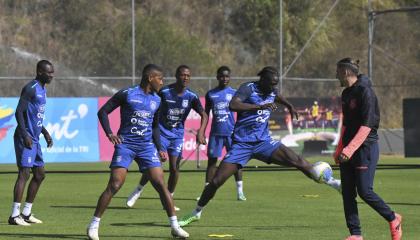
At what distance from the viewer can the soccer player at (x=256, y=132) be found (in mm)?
14188

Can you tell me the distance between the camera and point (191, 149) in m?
33.1

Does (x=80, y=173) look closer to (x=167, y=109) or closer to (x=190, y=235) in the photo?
(x=167, y=109)

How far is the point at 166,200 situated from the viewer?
507 inches

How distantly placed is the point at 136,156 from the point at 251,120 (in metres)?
2.04

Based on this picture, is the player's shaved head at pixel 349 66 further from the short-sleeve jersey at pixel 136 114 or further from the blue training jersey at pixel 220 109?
the blue training jersey at pixel 220 109

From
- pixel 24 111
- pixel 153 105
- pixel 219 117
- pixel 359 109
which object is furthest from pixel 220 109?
pixel 359 109

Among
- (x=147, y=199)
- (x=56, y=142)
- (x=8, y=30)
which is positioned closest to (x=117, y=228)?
(x=147, y=199)

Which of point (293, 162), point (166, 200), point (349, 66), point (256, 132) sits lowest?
point (166, 200)

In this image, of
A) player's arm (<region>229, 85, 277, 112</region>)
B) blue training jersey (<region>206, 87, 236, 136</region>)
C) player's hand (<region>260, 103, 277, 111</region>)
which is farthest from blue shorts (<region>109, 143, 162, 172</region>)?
blue training jersey (<region>206, 87, 236, 136</region>)

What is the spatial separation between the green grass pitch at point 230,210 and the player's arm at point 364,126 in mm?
1599

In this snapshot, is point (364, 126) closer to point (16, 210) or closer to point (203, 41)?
point (16, 210)

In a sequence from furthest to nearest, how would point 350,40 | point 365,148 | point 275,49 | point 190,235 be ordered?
1. point 350,40
2. point 275,49
3. point 190,235
4. point 365,148

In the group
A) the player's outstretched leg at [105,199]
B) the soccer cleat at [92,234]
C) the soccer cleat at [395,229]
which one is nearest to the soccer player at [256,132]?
the player's outstretched leg at [105,199]

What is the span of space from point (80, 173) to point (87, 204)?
946cm
